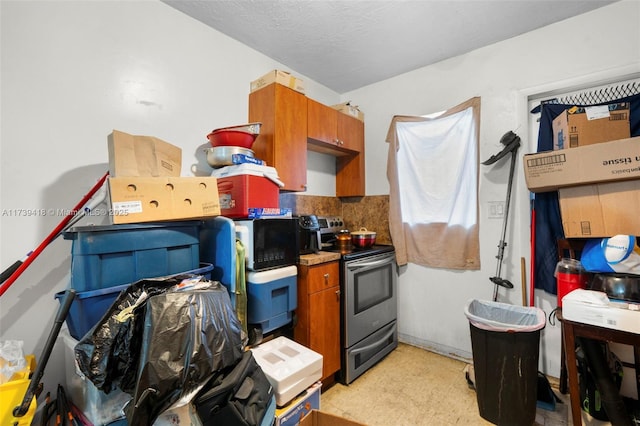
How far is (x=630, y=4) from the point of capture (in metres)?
1.89

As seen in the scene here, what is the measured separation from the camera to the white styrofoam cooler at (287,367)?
138 cm

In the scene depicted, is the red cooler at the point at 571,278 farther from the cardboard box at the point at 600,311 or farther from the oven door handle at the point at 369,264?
the oven door handle at the point at 369,264

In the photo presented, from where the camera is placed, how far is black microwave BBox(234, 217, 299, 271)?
5.64 ft

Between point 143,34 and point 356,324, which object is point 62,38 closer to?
point 143,34

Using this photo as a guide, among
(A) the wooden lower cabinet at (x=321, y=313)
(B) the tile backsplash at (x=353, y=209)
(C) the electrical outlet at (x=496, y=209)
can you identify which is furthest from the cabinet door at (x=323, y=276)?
(C) the electrical outlet at (x=496, y=209)

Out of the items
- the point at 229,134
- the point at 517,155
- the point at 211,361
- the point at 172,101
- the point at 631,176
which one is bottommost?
the point at 211,361

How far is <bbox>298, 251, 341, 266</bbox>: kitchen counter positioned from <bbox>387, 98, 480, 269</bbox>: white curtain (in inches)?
36.8

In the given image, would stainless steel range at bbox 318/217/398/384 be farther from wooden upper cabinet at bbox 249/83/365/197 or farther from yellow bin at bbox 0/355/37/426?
yellow bin at bbox 0/355/37/426

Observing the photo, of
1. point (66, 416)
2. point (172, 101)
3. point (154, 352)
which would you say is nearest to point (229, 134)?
point (172, 101)

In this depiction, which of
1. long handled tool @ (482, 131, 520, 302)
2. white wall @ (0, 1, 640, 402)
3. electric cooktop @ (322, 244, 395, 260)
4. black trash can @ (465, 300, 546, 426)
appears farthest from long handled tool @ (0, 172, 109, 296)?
long handled tool @ (482, 131, 520, 302)

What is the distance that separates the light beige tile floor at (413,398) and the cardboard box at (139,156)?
1.85 metres

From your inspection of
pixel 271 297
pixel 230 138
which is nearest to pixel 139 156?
pixel 230 138

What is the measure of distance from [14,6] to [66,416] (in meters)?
1.98

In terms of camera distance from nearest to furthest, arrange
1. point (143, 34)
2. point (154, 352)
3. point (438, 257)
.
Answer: point (154, 352) < point (143, 34) < point (438, 257)
